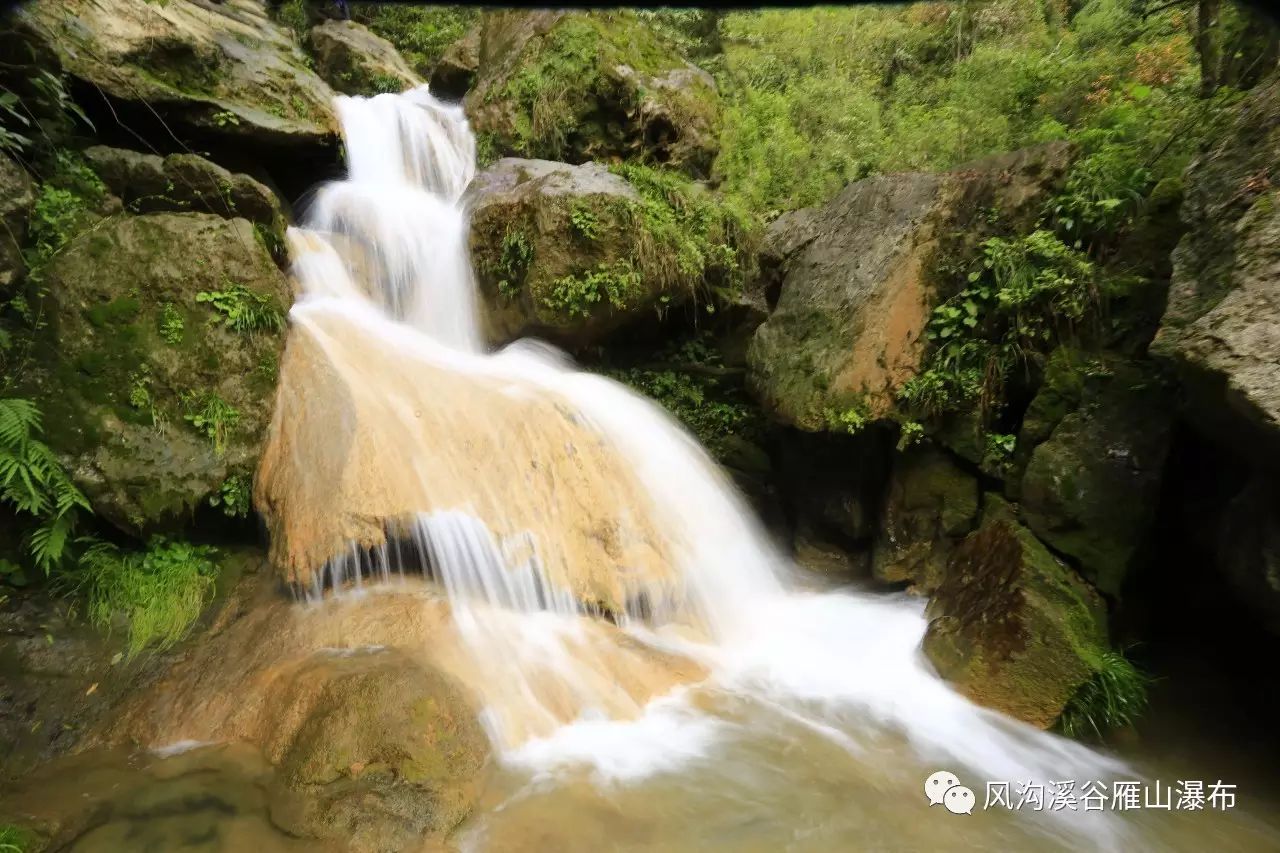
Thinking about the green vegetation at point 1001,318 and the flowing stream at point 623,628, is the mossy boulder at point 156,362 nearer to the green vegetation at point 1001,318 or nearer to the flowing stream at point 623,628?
the flowing stream at point 623,628

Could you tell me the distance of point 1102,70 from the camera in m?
7.42

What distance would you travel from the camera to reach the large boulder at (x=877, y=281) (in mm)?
5891

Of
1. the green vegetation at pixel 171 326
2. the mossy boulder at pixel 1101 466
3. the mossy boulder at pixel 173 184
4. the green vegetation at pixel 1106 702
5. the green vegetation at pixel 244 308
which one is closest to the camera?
the green vegetation at pixel 1106 702

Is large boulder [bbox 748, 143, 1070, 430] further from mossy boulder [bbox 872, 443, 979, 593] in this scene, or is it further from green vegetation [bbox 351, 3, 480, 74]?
green vegetation [bbox 351, 3, 480, 74]

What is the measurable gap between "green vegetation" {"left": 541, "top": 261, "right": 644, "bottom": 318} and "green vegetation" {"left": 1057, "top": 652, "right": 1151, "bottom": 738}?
17.8 feet

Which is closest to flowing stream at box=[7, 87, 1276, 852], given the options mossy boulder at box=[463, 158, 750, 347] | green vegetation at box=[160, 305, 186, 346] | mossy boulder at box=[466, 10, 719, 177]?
mossy boulder at box=[463, 158, 750, 347]

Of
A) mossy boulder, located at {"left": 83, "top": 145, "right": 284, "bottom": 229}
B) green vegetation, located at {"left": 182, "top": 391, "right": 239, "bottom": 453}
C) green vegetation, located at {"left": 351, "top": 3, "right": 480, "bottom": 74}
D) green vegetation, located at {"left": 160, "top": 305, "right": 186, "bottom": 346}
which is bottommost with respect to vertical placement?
green vegetation, located at {"left": 182, "top": 391, "right": 239, "bottom": 453}

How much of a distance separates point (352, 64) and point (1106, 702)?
14229 mm

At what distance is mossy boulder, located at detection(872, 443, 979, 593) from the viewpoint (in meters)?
5.91

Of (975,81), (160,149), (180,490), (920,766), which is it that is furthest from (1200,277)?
(160,149)

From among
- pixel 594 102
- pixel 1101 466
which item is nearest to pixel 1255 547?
pixel 1101 466

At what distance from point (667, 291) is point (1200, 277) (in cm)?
490

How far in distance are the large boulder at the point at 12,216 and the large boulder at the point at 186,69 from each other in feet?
4.36

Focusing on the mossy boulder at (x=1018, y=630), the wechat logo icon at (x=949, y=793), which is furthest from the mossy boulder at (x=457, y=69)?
the wechat logo icon at (x=949, y=793)
